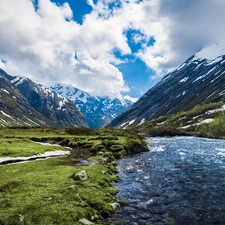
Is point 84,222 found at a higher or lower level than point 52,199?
lower

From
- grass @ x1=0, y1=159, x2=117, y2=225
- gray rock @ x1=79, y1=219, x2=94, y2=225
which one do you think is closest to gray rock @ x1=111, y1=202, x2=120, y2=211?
grass @ x1=0, y1=159, x2=117, y2=225

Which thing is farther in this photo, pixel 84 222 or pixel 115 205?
pixel 115 205

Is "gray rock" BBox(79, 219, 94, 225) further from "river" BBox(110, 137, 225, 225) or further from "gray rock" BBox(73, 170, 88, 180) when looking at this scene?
"gray rock" BBox(73, 170, 88, 180)

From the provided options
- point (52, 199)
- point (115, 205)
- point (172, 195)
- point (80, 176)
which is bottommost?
point (172, 195)

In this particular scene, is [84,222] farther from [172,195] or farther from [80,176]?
[172,195]

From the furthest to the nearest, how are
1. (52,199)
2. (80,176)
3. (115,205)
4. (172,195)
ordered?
(80,176) < (172,195) < (115,205) < (52,199)

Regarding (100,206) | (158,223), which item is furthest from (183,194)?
(100,206)

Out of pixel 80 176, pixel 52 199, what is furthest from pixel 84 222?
pixel 80 176

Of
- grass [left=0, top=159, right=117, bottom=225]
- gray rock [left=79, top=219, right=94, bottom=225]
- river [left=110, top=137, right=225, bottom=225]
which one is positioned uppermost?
grass [left=0, top=159, right=117, bottom=225]

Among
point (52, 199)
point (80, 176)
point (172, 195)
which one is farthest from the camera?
point (80, 176)

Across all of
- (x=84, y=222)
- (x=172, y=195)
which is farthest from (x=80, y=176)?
(x=84, y=222)

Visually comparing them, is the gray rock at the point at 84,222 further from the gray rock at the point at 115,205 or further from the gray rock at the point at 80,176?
the gray rock at the point at 80,176

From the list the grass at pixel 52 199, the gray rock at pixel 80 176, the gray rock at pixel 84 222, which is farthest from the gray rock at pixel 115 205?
the gray rock at pixel 80 176

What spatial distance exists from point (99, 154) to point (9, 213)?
4262 cm
